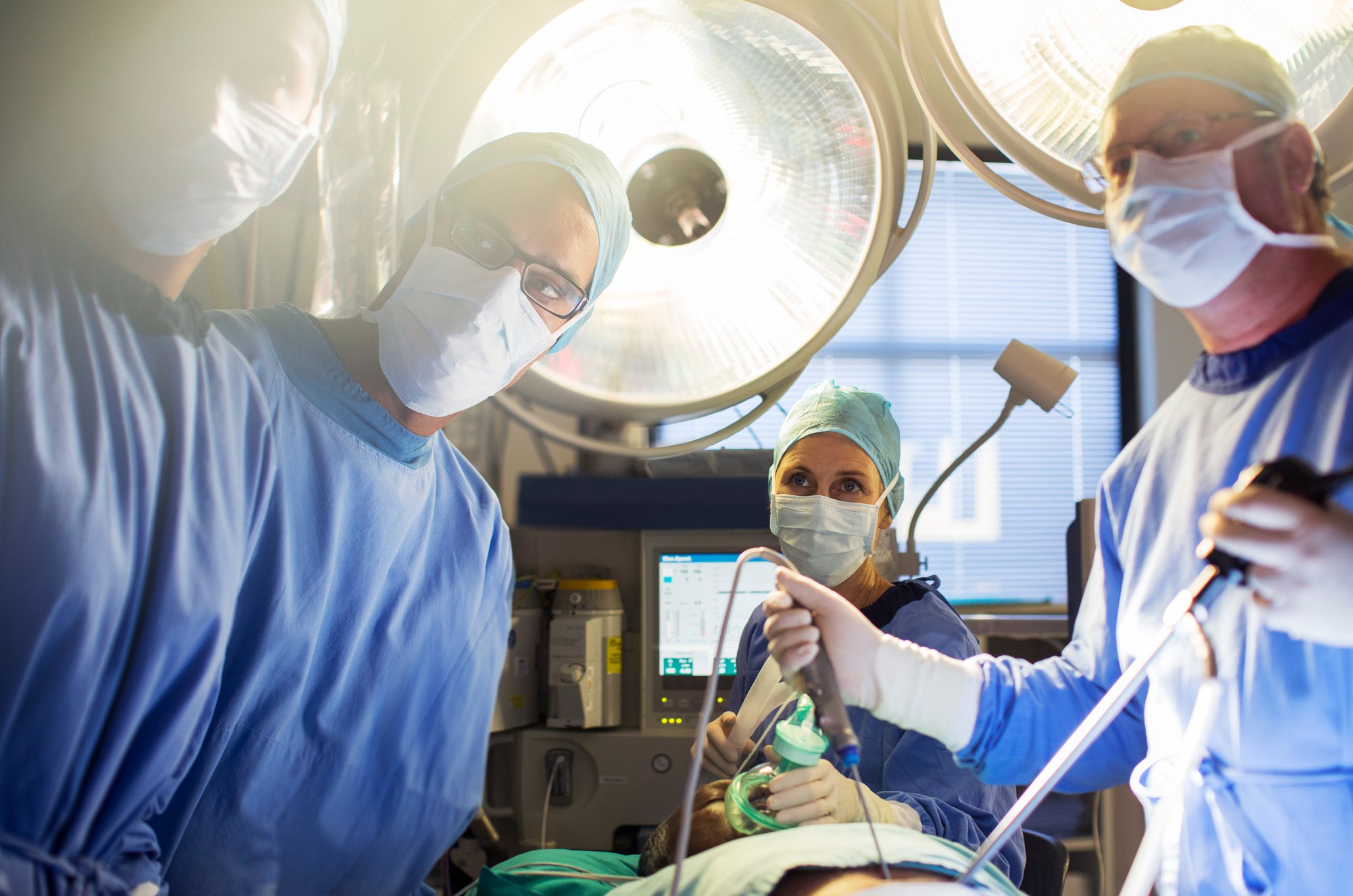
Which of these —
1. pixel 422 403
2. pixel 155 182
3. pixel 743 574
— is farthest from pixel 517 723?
pixel 155 182

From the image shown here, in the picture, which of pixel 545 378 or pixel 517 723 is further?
pixel 517 723

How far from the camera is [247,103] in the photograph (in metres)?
0.64

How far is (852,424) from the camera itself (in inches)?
47.2

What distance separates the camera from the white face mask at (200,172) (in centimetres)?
63

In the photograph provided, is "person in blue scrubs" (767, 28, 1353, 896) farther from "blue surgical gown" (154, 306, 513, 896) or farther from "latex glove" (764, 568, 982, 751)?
"blue surgical gown" (154, 306, 513, 896)

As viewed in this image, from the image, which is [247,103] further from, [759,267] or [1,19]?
[759,267]

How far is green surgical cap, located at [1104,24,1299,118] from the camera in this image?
0.62 meters

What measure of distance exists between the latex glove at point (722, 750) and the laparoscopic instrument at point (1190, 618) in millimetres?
318

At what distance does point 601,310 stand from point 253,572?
47cm

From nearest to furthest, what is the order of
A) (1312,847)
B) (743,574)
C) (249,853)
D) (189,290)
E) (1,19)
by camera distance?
(1312,847)
(1,19)
(249,853)
(189,290)
(743,574)

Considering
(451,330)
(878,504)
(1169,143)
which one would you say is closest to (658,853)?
(878,504)

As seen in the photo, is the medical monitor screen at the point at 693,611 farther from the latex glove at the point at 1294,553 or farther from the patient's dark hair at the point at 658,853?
the latex glove at the point at 1294,553

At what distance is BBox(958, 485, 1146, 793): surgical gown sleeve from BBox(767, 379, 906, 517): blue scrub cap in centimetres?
46

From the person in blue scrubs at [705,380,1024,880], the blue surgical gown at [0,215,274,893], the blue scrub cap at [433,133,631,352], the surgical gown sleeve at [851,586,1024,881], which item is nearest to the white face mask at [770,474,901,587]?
the person in blue scrubs at [705,380,1024,880]
